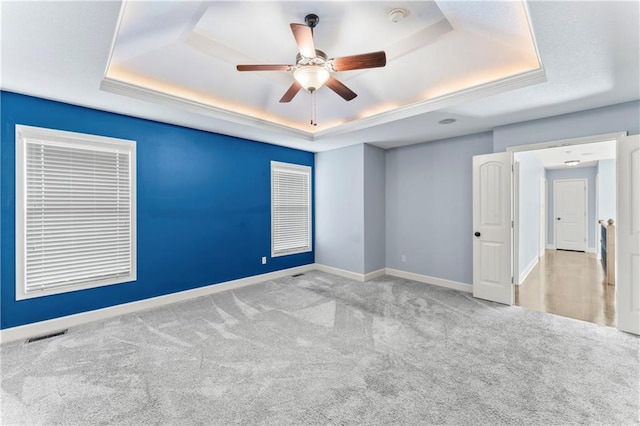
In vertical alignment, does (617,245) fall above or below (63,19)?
below

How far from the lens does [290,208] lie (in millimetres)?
5520

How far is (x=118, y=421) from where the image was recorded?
1.77 meters

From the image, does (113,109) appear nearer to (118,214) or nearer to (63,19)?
(118,214)

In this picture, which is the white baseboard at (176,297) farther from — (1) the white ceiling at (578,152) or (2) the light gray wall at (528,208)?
(1) the white ceiling at (578,152)

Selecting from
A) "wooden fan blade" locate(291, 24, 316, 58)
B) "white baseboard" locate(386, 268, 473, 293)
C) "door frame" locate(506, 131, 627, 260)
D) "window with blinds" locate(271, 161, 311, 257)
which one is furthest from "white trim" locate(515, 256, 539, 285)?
"wooden fan blade" locate(291, 24, 316, 58)

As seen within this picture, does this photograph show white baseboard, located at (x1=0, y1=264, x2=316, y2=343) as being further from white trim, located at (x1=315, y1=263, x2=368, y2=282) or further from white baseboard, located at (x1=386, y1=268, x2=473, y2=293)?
white baseboard, located at (x1=386, y1=268, x2=473, y2=293)

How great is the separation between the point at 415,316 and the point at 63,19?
13.5 ft

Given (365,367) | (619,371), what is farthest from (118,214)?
(619,371)

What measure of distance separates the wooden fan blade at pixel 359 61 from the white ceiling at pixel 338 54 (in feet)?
1.34

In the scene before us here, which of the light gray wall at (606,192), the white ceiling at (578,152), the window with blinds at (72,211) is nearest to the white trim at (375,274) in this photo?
the white ceiling at (578,152)

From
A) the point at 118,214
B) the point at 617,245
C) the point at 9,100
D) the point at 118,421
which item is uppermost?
the point at 9,100

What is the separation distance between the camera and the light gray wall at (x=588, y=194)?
7.74 meters

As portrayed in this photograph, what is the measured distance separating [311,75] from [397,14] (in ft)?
2.74

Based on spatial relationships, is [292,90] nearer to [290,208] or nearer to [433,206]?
[290,208]
